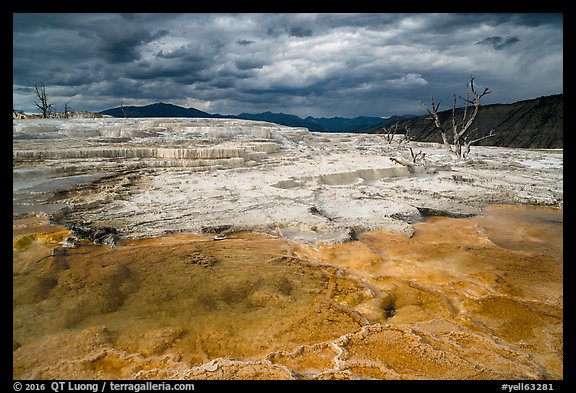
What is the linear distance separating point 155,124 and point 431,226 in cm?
1748

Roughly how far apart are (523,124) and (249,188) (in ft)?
150

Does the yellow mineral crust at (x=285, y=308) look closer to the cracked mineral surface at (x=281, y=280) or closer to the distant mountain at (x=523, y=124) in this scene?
the cracked mineral surface at (x=281, y=280)

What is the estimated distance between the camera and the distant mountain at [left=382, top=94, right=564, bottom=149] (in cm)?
3766

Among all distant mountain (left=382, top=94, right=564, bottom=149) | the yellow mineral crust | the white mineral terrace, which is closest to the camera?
the yellow mineral crust

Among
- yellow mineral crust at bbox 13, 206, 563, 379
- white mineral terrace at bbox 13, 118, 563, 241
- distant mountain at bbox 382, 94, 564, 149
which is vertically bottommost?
yellow mineral crust at bbox 13, 206, 563, 379

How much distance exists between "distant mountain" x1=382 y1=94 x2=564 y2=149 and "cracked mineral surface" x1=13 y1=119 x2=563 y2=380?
34.6m

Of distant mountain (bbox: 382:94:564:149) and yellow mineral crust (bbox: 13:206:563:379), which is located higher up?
distant mountain (bbox: 382:94:564:149)

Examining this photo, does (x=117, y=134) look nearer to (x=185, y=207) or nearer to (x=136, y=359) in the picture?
(x=185, y=207)

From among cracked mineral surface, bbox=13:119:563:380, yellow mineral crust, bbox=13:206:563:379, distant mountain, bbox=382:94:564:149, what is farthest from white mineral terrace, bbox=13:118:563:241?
distant mountain, bbox=382:94:564:149

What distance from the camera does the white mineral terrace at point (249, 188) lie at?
6.00 m

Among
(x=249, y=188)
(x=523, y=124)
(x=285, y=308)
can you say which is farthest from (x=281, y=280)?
(x=523, y=124)

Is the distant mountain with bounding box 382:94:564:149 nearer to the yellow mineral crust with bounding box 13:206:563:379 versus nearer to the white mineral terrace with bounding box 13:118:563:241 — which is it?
the white mineral terrace with bounding box 13:118:563:241

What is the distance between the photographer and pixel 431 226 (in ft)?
20.6
